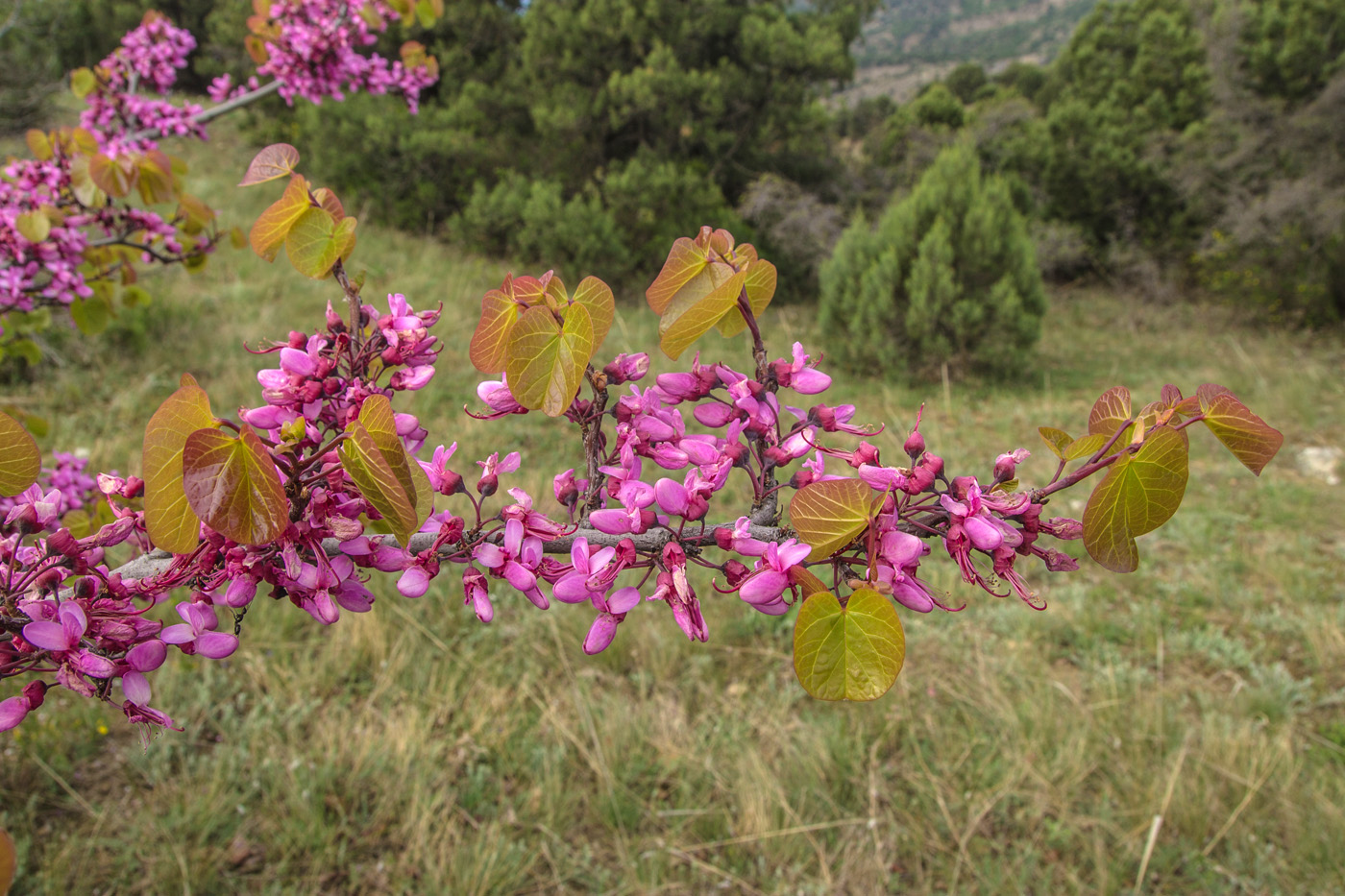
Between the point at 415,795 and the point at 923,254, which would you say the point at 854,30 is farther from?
the point at 415,795

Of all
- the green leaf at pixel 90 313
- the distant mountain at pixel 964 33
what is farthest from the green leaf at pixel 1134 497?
the distant mountain at pixel 964 33

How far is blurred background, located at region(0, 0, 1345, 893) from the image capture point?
1.94 m

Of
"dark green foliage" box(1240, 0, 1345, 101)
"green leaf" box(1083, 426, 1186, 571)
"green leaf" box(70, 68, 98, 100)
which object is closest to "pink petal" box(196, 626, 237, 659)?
"green leaf" box(1083, 426, 1186, 571)

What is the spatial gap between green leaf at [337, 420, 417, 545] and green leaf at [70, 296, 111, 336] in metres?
1.47

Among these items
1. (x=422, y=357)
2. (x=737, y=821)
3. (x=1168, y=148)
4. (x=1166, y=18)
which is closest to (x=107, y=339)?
(x=737, y=821)

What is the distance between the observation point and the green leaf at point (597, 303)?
0.54 m

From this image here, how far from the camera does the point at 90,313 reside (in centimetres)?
155

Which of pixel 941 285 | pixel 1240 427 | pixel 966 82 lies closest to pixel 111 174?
pixel 1240 427

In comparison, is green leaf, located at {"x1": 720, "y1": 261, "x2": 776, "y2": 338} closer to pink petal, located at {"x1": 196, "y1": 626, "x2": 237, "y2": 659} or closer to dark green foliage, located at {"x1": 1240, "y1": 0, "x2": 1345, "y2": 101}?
pink petal, located at {"x1": 196, "y1": 626, "x2": 237, "y2": 659}

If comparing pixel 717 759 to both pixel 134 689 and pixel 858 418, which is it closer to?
pixel 134 689

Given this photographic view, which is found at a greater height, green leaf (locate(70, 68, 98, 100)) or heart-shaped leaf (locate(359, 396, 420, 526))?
heart-shaped leaf (locate(359, 396, 420, 526))

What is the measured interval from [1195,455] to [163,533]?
563 centimetres

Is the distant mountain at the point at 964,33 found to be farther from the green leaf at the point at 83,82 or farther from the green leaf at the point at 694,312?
the green leaf at the point at 694,312

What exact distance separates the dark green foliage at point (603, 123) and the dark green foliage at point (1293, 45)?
5.21 meters
